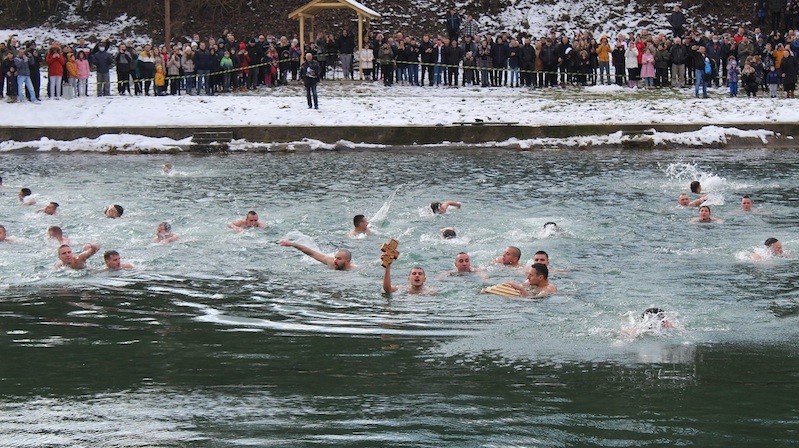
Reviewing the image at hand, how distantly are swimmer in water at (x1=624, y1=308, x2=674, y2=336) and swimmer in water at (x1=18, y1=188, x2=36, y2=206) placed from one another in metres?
13.3

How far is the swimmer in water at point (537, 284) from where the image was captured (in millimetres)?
14039

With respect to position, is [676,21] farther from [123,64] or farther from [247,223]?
[247,223]

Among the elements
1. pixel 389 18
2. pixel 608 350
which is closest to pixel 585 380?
pixel 608 350

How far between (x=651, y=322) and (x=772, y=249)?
16.3 feet

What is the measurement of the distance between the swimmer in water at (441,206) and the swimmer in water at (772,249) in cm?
584

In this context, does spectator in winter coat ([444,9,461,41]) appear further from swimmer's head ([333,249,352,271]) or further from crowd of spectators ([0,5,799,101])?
swimmer's head ([333,249,352,271])

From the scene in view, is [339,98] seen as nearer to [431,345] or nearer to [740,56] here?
[740,56]

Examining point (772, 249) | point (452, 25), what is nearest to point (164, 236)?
point (772, 249)

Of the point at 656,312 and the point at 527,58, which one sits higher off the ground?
the point at 527,58

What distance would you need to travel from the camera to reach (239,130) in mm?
29453

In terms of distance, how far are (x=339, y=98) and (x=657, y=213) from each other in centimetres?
1450

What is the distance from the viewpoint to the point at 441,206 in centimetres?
1980

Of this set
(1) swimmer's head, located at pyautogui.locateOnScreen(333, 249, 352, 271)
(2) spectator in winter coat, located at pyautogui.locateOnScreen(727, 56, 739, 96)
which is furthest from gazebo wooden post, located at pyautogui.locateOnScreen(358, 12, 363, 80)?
(1) swimmer's head, located at pyautogui.locateOnScreen(333, 249, 352, 271)

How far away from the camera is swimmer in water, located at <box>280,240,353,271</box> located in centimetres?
1562
